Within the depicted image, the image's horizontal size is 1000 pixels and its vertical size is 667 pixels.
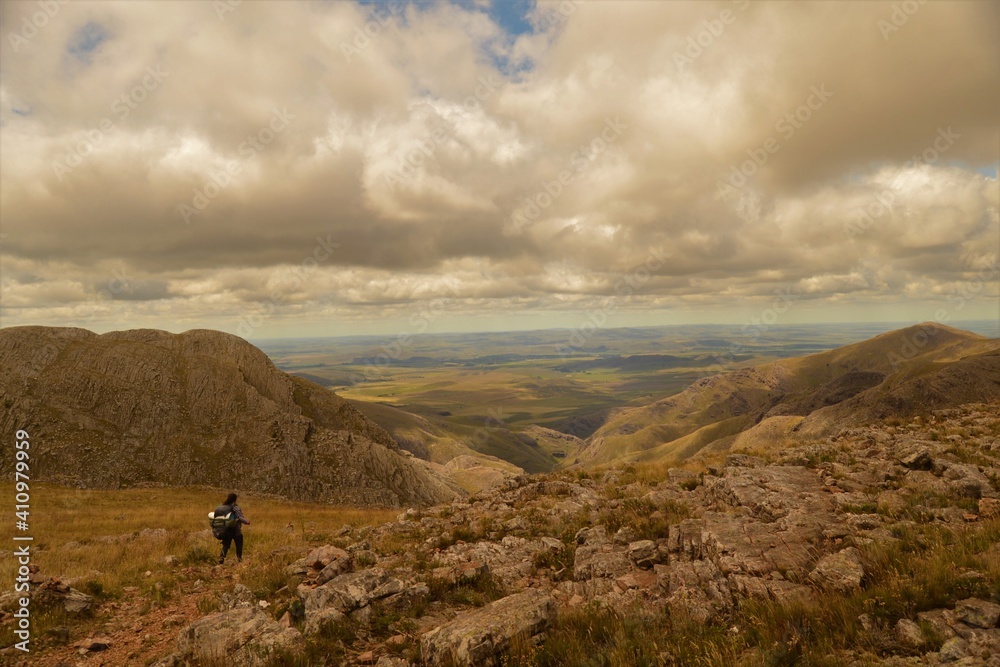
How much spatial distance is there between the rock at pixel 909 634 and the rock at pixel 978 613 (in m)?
0.73

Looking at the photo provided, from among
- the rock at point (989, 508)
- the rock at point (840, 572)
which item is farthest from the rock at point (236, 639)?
the rock at point (989, 508)

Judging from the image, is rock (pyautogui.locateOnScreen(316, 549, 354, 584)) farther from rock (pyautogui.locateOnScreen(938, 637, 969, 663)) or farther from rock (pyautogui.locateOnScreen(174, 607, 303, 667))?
rock (pyautogui.locateOnScreen(938, 637, 969, 663))

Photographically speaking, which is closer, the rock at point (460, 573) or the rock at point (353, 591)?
the rock at point (353, 591)

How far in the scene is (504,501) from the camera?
23719 millimetres

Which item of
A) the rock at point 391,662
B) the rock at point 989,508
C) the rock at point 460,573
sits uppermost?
the rock at point 989,508

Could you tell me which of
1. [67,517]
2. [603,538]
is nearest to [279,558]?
[603,538]

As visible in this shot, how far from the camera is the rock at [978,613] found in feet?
20.7

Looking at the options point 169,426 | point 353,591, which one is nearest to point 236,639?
point 353,591

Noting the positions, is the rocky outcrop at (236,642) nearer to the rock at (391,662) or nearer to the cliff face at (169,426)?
the rock at (391,662)

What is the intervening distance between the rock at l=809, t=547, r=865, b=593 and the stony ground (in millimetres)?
33

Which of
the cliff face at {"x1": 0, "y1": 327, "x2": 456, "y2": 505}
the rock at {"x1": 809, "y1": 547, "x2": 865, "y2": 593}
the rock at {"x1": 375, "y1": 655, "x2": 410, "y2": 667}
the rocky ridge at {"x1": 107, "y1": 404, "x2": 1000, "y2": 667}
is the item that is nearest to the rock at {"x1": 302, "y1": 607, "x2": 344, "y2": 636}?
the rocky ridge at {"x1": 107, "y1": 404, "x2": 1000, "y2": 667}

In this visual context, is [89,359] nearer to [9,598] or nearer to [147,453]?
[147,453]

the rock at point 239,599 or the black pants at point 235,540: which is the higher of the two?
the rock at point 239,599

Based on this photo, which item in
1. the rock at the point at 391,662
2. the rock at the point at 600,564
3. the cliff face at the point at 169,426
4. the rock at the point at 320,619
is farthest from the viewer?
the cliff face at the point at 169,426
